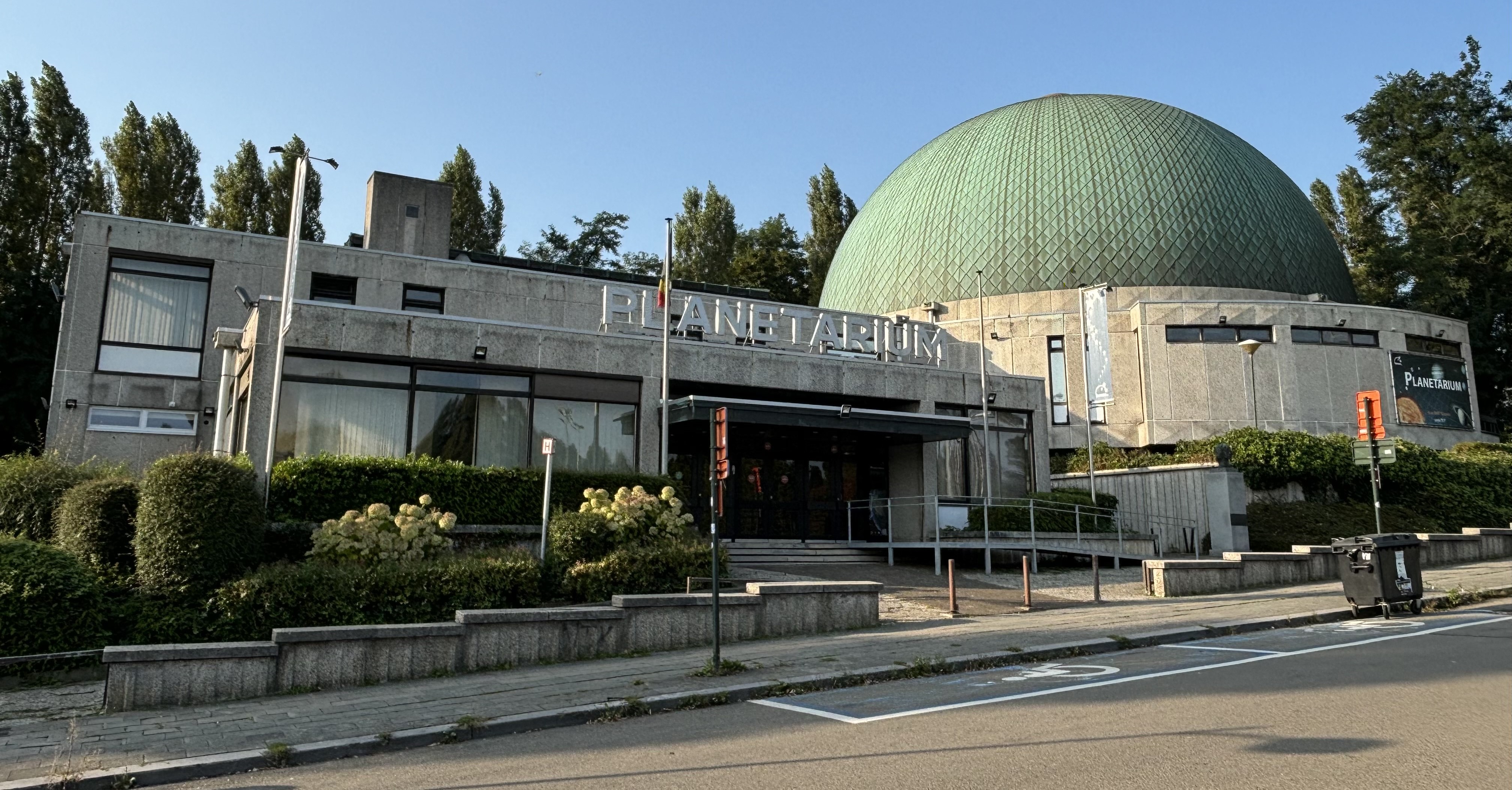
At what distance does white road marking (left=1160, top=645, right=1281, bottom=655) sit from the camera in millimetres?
10930

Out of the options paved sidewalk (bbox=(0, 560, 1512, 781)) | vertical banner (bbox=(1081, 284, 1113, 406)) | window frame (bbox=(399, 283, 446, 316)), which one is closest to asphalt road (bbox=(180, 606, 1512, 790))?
paved sidewalk (bbox=(0, 560, 1512, 781))

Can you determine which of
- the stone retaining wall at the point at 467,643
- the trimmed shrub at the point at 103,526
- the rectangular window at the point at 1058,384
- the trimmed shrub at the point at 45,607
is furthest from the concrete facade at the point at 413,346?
the rectangular window at the point at 1058,384

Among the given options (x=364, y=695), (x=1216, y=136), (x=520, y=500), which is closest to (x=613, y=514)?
(x=520, y=500)

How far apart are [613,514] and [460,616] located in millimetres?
4464

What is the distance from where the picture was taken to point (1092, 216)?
133ft

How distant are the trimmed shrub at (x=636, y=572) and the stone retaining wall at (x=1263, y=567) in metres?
8.54

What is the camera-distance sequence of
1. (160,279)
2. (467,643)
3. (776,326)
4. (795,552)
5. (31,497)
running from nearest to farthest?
(467,643)
(31,497)
(795,552)
(160,279)
(776,326)

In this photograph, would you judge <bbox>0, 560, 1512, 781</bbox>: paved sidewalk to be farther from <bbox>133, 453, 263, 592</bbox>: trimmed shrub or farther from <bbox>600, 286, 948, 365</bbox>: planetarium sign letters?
<bbox>600, 286, 948, 365</bbox>: planetarium sign letters

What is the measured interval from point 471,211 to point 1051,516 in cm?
3631

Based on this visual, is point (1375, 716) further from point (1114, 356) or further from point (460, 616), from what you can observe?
point (1114, 356)

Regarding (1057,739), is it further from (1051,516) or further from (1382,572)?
(1051,516)

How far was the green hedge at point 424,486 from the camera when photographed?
1539 centimetres

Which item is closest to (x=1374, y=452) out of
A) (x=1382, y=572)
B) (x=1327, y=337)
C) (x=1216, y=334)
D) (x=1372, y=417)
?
(x=1372, y=417)

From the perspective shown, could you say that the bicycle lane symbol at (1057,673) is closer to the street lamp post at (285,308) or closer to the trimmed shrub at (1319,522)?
the street lamp post at (285,308)
